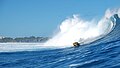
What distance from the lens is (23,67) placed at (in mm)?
26797

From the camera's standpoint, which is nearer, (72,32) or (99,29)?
(99,29)

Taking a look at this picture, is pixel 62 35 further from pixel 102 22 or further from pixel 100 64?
pixel 100 64

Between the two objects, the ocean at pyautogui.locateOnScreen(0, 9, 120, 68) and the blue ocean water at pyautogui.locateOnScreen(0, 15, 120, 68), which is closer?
the blue ocean water at pyautogui.locateOnScreen(0, 15, 120, 68)

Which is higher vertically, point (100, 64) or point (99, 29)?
point (99, 29)

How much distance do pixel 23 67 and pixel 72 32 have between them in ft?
256

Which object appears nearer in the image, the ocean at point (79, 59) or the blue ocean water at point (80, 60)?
the blue ocean water at point (80, 60)

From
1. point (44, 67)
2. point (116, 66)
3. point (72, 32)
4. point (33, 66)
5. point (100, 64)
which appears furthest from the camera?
point (72, 32)

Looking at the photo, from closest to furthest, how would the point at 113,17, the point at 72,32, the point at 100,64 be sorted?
the point at 100,64, the point at 113,17, the point at 72,32

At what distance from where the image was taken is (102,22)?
79.9m

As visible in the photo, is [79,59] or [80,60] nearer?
[80,60]

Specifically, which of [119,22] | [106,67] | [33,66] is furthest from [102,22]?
[106,67]

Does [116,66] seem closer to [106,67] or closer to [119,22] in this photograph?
[106,67]

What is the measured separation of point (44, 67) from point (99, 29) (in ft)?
170

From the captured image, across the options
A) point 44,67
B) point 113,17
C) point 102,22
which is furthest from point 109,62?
point 102,22
